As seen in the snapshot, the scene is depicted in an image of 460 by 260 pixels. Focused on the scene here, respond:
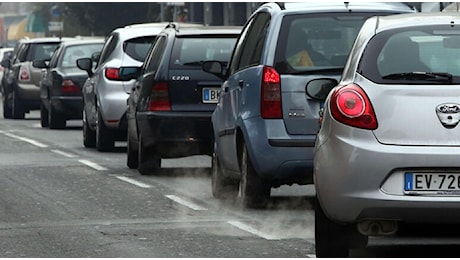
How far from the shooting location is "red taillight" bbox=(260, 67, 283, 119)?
1177cm

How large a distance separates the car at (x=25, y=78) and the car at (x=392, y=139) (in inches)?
949

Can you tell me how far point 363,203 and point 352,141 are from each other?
353 mm

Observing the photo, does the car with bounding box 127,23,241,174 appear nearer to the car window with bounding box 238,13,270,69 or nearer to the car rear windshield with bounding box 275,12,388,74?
the car window with bounding box 238,13,270,69

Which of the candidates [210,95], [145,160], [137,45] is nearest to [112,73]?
[137,45]

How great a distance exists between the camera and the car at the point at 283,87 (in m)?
11.7

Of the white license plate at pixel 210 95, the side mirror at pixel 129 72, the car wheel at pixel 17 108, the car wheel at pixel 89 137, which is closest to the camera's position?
the white license plate at pixel 210 95

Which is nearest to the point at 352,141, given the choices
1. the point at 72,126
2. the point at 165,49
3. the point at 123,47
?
the point at 165,49

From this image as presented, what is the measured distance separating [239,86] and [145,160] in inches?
163

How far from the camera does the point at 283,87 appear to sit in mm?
11766

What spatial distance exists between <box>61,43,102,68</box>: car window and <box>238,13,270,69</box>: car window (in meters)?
14.2

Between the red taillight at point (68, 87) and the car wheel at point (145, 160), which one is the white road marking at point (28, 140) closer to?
the red taillight at point (68, 87)

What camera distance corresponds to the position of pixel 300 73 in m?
11.8

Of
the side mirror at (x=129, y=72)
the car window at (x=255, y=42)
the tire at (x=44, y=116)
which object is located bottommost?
the tire at (x=44, y=116)

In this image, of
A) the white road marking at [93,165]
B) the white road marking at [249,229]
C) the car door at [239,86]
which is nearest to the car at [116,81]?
the white road marking at [93,165]
